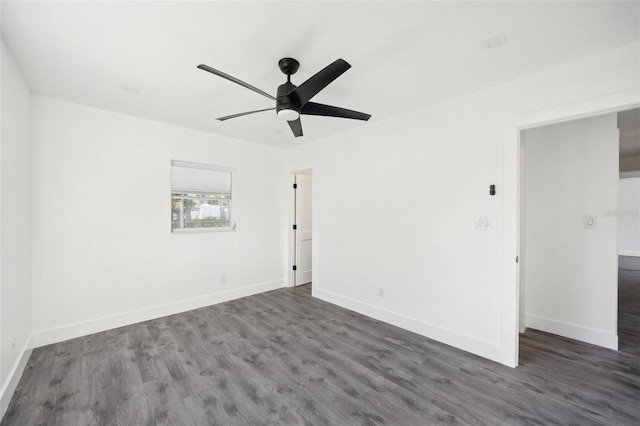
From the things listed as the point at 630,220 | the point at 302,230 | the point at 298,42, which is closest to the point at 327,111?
A: the point at 298,42

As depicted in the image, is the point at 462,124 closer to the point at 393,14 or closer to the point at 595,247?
the point at 393,14

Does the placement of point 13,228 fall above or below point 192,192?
below

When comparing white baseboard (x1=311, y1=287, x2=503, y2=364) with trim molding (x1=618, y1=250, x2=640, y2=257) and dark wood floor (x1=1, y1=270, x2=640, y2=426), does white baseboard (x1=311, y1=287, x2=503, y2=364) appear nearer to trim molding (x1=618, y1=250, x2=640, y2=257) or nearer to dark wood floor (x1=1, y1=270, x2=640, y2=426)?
dark wood floor (x1=1, y1=270, x2=640, y2=426)

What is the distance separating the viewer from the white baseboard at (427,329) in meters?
2.55

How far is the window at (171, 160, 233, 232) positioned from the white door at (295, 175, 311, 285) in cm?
132

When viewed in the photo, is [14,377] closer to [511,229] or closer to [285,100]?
[285,100]

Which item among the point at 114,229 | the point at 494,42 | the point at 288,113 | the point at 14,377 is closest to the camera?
the point at 494,42

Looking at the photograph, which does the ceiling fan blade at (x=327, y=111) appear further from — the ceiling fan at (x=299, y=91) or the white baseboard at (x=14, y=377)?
the white baseboard at (x=14, y=377)

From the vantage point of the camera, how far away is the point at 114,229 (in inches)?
128

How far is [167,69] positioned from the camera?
2.25 m

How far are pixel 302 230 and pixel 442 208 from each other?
2867 millimetres

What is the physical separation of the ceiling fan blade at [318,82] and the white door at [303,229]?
10.5 ft

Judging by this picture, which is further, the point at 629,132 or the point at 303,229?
the point at 303,229

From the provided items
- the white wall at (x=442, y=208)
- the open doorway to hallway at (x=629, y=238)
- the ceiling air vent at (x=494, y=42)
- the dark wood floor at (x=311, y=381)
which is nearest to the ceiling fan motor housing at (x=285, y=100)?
the ceiling air vent at (x=494, y=42)
